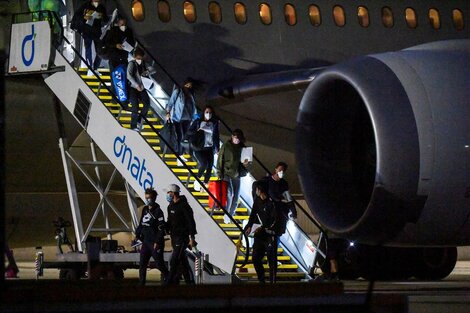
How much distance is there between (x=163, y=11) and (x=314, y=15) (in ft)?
7.71

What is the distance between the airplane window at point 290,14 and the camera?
1603cm

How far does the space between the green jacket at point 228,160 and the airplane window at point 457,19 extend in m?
5.64

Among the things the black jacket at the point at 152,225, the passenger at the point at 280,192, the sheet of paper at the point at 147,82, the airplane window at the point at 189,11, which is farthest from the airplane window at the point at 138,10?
the black jacket at the point at 152,225

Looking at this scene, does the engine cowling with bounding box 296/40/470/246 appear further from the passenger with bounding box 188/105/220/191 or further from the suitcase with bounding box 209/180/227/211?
the passenger with bounding box 188/105/220/191

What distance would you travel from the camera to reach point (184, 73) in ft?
49.3

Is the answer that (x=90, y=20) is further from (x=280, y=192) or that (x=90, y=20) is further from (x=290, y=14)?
(x=290, y=14)

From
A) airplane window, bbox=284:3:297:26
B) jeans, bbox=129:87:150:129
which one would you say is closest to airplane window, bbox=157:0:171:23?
jeans, bbox=129:87:150:129

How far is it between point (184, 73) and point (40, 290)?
909 centimetres

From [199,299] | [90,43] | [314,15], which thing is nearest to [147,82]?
[90,43]

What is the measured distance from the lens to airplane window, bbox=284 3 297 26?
52.6 feet

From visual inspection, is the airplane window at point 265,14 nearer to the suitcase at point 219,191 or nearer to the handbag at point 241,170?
the handbag at point 241,170

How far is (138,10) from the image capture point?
15.0 meters

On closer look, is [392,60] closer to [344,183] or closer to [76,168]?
[344,183]

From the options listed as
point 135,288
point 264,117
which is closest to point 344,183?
point 135,288
